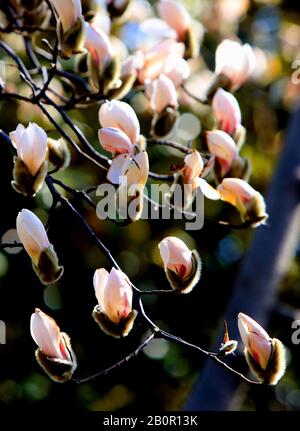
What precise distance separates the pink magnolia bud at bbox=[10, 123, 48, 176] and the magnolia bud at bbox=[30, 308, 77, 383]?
0.49 ft

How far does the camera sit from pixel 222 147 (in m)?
0.92

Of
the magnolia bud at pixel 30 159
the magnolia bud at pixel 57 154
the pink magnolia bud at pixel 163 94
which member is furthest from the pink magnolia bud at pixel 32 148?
the pink magnolia bud at pixel 163 94

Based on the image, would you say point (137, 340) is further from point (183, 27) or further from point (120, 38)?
point (183, 27)

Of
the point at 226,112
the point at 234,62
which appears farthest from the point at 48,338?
the point at 234,62

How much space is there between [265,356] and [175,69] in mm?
427

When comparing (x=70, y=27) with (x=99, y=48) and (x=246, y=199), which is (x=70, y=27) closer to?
(x=99, y=48)

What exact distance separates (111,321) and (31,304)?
1145 millimetres

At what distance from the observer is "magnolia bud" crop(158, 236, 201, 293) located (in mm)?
794

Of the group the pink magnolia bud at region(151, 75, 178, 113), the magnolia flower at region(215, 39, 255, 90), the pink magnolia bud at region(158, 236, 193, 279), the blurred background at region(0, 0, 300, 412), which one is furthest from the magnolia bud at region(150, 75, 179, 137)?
the blurred background at region(0, 0, 300, 412)

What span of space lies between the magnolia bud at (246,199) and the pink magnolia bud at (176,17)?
322 millimetres

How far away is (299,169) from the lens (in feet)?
5.54

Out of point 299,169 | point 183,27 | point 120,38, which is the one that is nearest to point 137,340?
point 299,169

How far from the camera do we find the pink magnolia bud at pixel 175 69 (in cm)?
103

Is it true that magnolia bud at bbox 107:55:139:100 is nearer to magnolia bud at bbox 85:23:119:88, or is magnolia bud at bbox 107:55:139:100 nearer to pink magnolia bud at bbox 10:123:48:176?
magnolia bud at bbox 85:23:119:88
